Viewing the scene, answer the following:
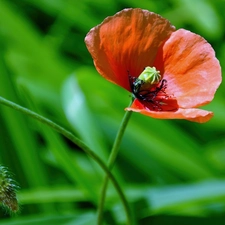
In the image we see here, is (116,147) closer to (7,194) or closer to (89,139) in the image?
(7,194)

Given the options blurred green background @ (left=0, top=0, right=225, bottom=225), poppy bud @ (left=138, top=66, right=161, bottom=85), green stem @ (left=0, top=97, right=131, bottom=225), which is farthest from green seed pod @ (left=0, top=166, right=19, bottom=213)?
blurred green background @ (left=0, top=0, right=225, bottom=225)

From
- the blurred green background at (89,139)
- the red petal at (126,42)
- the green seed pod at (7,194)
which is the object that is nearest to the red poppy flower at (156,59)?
the red petal at (126,42)

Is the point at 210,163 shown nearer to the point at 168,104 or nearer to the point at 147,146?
the point at 147,146

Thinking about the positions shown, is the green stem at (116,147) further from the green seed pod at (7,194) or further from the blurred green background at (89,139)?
the blurred green background at (89,139)

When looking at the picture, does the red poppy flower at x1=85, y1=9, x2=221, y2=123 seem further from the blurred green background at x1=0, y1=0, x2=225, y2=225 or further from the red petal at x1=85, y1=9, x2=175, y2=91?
the blurred green background at x1=0, y1=0, x2=225, y2=225

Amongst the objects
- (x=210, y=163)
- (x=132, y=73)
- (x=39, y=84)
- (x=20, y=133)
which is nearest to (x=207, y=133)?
(x=210, y=163)

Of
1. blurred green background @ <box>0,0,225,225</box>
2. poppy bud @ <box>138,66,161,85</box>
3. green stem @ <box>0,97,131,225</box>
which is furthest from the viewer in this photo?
blurred green background @ <box>0,0,225,225</box>
